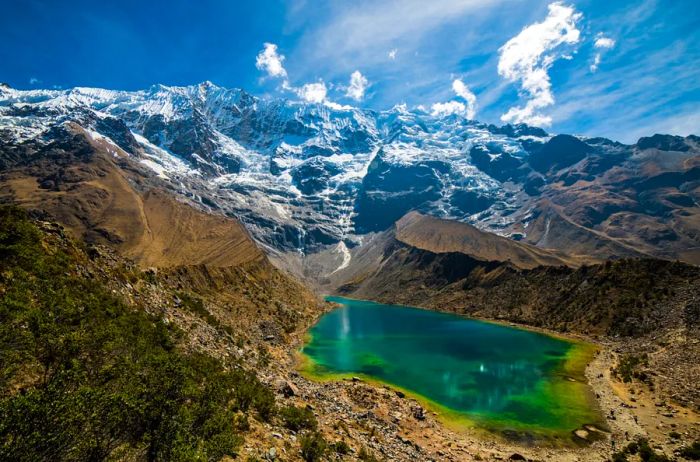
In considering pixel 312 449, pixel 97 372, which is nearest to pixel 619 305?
pixel 312 449

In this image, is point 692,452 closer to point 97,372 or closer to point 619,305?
point 97,372

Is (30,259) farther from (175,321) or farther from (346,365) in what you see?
(346,365)

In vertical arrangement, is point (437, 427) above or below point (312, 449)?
below

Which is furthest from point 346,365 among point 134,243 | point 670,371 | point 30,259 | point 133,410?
point 134,243

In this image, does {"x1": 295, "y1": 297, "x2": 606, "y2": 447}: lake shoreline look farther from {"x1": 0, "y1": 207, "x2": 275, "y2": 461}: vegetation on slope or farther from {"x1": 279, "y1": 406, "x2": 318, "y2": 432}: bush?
{"x1": 0, "y1": 207, "x2": 275, "y2": 461}: vegetation on slope

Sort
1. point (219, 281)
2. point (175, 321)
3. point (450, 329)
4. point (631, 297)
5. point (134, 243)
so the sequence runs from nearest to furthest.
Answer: point (175, 321)
point (631, 297)
point (219, 281)
point (450, 329)
point (134, 243)

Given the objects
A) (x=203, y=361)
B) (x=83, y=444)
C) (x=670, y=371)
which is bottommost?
(x=670, y=371)

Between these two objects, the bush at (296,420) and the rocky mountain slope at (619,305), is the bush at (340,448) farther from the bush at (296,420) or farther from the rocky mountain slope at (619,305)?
the rocky mountain slope at (619,305)
